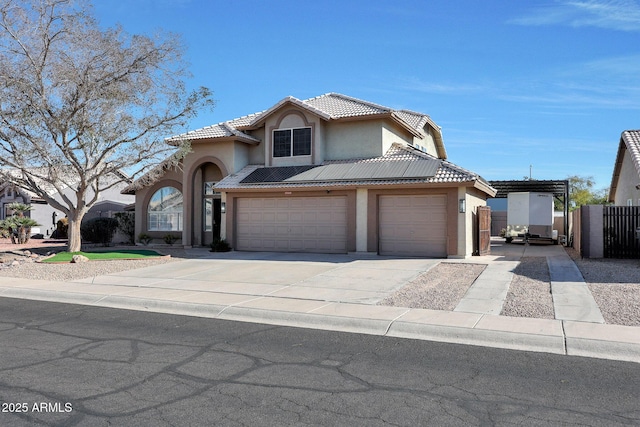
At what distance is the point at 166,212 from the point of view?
2666 cm

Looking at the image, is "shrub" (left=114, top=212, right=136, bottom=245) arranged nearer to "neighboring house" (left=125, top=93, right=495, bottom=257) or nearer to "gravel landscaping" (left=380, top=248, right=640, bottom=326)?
"neighboring house" (left=125, top=93, right=495, bottom=257)

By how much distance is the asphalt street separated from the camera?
4.78m

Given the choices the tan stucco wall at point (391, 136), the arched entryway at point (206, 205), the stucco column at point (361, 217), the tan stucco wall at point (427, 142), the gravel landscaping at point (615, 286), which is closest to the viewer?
the gravel landscaping at point (615, 286)

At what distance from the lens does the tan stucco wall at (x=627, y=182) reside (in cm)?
2231

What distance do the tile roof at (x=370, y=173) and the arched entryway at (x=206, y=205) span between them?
244 cm

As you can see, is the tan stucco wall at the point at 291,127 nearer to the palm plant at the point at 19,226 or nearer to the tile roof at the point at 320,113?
the tile roof at the point at 320,113

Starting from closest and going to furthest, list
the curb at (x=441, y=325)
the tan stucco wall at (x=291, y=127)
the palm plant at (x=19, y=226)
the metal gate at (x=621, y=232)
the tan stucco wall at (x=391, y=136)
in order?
the curb at (x=441, y=325), the metal gate at (x=621, y=232), the tan stucco wall at (x=391, y=136), the tan stucco wall at (x=291, y=127), the palm plant at (x=19, y=226)

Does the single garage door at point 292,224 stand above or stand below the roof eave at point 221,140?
below

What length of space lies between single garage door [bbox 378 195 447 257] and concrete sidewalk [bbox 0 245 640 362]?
1406 mm

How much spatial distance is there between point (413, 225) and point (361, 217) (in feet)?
6.66

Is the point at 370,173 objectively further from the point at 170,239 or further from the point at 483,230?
the point at 170,239

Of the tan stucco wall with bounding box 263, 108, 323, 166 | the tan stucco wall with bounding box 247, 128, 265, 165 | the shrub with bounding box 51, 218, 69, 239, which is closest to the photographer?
the tan stucco wall with bounding box 263, 108, 323, 166

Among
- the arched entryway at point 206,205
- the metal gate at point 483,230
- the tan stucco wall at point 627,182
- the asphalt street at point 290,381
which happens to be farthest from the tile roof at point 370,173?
the asphalt street at point 290,381

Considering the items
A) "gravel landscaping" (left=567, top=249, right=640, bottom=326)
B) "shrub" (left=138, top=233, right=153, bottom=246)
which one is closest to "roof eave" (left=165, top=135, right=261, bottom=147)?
"shrub" (left=138, top=233, right=153, bottom=246)
